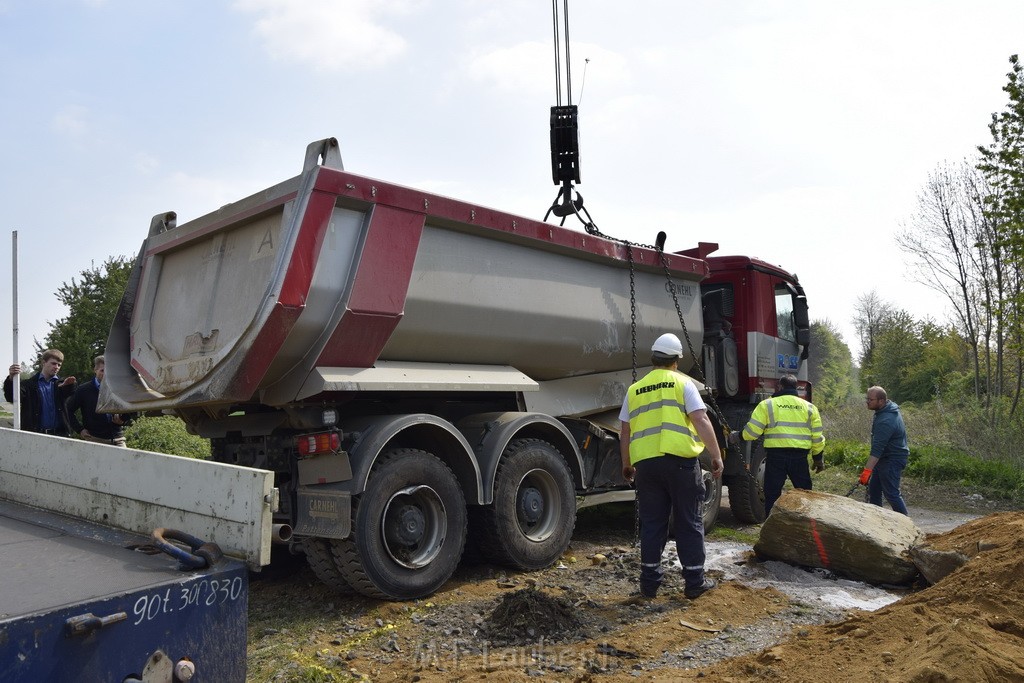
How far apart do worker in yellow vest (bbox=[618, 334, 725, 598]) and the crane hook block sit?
3.56 meters

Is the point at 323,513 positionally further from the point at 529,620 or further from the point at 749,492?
the point at 749,492

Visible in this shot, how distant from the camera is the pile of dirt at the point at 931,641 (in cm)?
330

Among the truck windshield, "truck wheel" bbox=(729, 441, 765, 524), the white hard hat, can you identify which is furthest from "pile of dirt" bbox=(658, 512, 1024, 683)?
the truck windshield

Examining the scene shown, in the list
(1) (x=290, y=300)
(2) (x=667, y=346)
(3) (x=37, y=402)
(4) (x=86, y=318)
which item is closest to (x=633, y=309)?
(2) (x=667, y=346)

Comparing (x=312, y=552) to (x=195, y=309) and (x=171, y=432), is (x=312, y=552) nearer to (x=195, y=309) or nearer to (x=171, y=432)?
(x=195, y=309)

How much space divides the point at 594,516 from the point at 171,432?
4.99 metres

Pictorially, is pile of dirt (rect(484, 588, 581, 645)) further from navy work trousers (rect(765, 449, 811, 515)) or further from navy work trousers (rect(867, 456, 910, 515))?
navy work trousers (rect(867, 456, 910, 515))

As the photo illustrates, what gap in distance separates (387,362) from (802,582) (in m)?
3.23

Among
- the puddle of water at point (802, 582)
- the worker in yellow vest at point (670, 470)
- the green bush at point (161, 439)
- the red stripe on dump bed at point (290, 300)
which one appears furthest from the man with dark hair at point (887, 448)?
the green bush at point (161, 439)

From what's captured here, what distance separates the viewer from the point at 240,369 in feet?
14.8

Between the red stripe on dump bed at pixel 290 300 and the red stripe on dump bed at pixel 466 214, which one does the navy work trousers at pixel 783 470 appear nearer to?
the red stripe on dump bed at pixel 466 214

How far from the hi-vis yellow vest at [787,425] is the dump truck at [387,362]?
1.48 m

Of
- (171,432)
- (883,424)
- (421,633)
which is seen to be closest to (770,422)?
(883,424)

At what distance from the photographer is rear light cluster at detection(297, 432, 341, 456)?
15.0 ft
